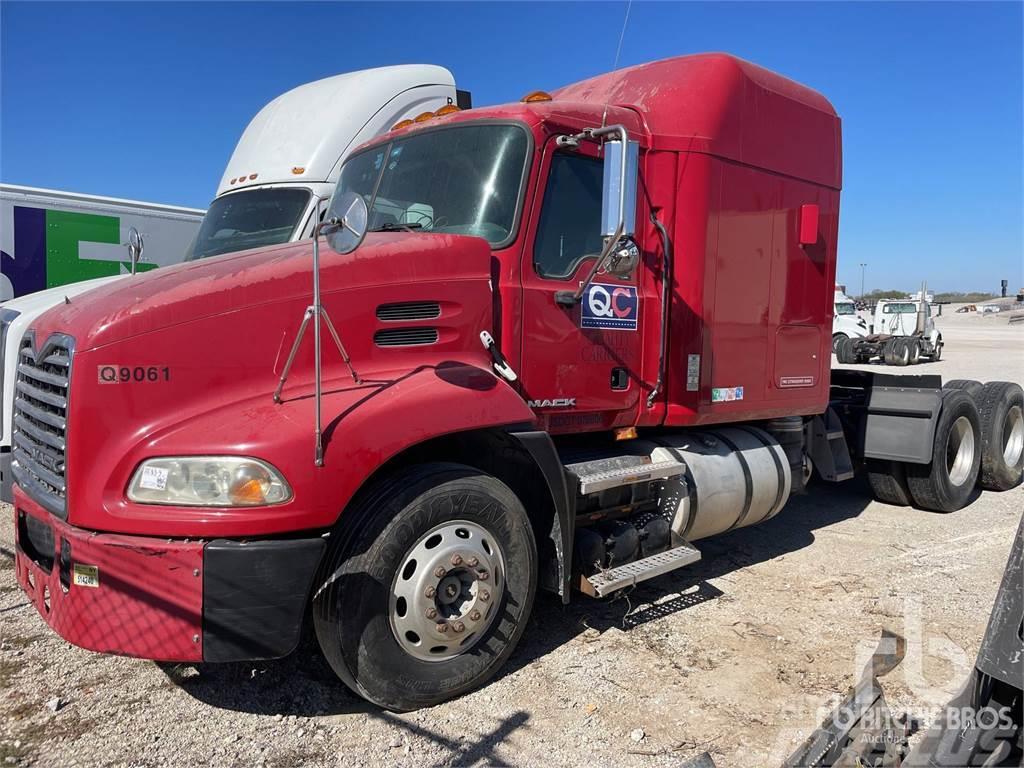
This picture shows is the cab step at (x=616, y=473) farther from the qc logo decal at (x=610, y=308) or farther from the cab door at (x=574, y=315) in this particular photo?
the qc logo decal at (x=610, y=308)

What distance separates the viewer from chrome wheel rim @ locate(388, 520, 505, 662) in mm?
3486

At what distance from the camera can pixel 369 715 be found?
357cm

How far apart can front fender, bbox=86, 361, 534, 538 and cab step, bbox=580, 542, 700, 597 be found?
1271 mm

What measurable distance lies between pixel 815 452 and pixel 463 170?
14.2 ft

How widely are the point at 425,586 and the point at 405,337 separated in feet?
3.93

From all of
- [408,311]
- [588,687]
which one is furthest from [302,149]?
[588,687]

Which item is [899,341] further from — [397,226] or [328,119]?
[397,226]

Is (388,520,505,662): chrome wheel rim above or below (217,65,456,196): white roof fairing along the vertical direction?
below

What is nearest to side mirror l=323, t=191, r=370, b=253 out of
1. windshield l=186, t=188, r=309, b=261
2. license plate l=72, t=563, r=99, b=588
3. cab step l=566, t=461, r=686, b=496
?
license plate l=72, t=563, r=99, b=588

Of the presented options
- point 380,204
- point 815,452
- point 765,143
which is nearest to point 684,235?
point 765,143

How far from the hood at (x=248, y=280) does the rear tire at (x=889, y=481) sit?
17.5 feet

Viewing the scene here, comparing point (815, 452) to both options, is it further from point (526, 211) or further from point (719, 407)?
point (526, 211)

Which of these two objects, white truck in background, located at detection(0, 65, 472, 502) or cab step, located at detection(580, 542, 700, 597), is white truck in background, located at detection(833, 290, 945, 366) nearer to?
white truck in background, located at detection(0, 65, 472, 502)

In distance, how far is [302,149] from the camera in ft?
26.0
